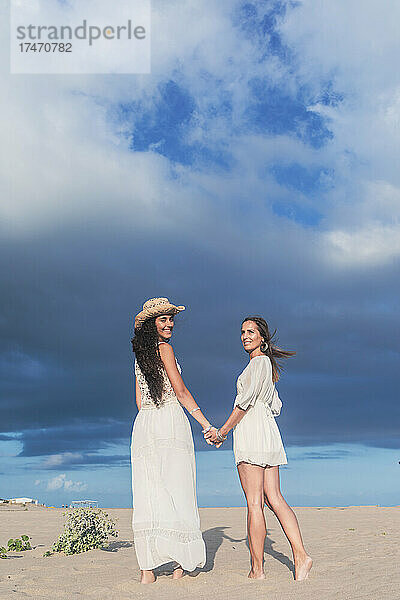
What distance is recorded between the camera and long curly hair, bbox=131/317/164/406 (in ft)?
25.4

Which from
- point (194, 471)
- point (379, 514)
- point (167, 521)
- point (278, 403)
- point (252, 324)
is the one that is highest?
point (252, 324)

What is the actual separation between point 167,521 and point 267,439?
1573mm

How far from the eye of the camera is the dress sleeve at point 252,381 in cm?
753

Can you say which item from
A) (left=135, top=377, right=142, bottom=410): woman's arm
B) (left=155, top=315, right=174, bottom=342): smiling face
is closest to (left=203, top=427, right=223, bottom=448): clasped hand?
(left=135, top=377, right=142, bottom=410): woman's arm

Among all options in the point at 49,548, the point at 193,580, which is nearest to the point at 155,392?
the point at 193,580

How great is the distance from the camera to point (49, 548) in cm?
1140

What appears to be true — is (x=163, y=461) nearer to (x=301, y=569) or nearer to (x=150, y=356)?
(x=150, y=356)

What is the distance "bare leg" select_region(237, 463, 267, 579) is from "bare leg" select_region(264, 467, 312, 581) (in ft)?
0.34

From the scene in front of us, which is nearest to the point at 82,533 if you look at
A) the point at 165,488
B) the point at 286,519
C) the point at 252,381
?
the point at 165,488

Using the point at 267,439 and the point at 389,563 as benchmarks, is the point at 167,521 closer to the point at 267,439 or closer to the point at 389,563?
the point at 267,439

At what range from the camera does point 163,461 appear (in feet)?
25.1

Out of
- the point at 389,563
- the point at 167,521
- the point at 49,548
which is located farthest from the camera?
the point at 49,548

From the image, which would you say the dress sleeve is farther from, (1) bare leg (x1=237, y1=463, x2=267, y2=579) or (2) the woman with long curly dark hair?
(1) bare leg (x1=237, y1=463, x2=267, y2=579)

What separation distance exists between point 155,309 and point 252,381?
5.02 feet
